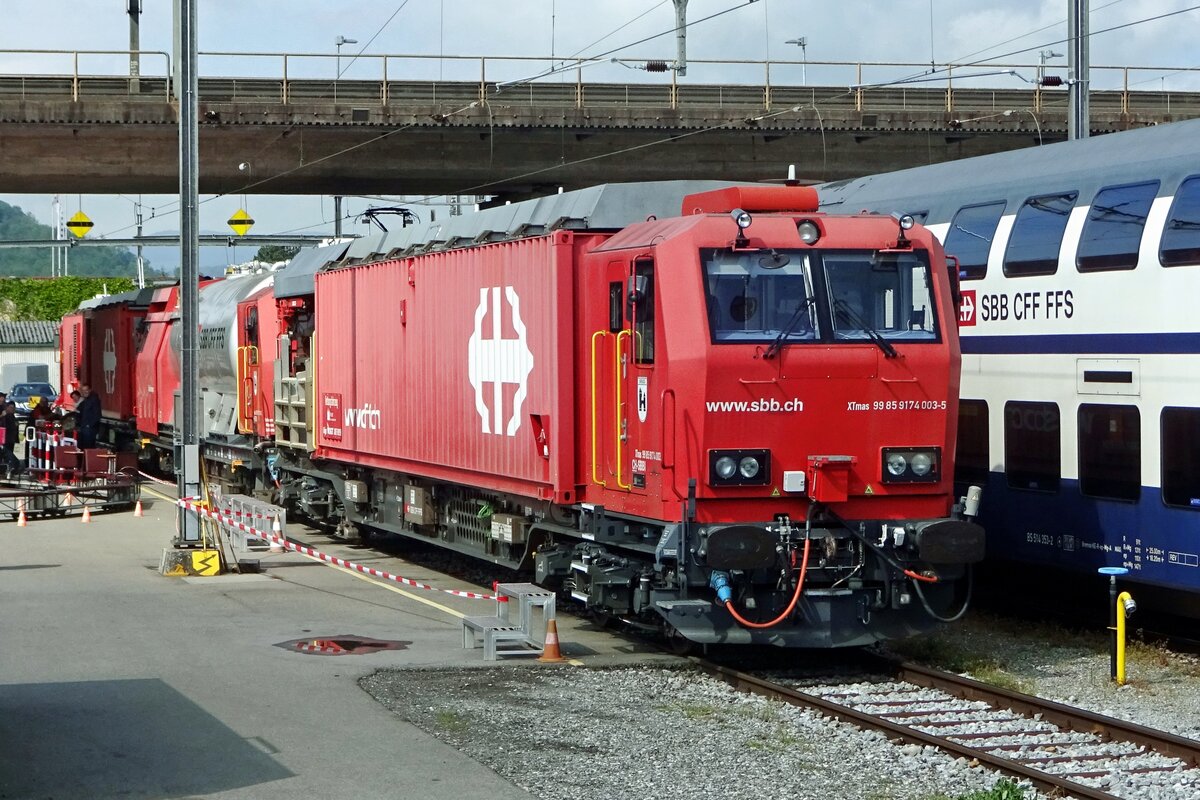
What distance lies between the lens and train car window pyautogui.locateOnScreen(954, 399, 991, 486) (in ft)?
48.8

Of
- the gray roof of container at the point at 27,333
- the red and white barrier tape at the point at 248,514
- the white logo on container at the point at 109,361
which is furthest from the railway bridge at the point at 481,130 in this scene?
the gray roof of container at the point at 27,333

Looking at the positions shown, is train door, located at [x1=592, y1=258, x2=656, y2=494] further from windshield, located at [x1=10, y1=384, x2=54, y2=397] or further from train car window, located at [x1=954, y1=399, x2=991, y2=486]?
windshield, located at [x1=10, y1=384, x2=54, y2=397]

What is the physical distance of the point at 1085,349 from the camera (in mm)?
13352

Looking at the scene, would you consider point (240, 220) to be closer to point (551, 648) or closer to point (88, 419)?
point (88, 419)

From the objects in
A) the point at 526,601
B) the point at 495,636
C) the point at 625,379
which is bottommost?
the point at 495,636

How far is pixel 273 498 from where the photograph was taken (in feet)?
76.9

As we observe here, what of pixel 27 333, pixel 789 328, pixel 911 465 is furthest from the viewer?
pixel 27 333

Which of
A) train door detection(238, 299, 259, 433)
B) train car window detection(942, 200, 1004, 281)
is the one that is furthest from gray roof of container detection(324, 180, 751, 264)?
train door detection(238, 299, 259, 433)

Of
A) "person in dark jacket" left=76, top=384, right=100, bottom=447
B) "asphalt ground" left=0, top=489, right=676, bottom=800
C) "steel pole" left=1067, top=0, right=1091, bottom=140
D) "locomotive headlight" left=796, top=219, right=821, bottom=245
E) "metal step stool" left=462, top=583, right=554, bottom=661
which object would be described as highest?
"steel pole" left=1067, top=0, right=1091, bottom=140

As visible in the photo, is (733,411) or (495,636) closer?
(733,411)

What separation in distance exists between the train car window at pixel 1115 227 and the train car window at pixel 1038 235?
33cm

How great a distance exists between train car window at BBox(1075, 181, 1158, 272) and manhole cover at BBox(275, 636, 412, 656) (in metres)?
6.54

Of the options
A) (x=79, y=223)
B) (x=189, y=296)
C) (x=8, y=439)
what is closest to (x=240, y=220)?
(x=79, y=223)

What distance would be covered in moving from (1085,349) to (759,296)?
3.35 metres
